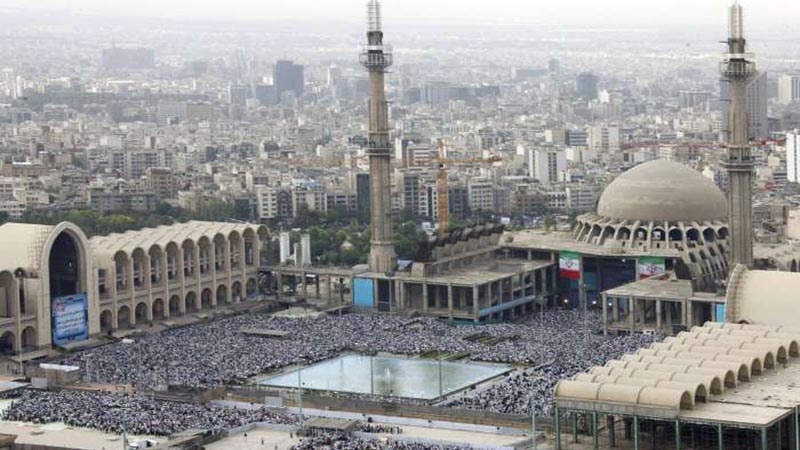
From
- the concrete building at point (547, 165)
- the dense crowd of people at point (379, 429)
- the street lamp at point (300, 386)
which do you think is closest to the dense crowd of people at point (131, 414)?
the street lamp at point (300, 386)

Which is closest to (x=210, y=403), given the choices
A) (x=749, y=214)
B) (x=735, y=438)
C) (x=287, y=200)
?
(x=735, y=438)

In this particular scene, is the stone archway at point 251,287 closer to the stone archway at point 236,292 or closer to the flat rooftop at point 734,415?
the stone archway at point 236,292

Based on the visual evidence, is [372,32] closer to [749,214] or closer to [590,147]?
[749,214]

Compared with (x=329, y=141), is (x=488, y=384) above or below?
below

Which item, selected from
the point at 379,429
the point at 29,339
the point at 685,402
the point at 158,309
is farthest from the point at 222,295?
the point at 685,402

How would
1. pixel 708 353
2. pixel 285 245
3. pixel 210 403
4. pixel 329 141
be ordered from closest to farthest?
pixel 708 353 < pixel 210 403 < pixel 285 245 < pixel 329 141

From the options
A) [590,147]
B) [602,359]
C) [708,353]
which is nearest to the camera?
[708,353]

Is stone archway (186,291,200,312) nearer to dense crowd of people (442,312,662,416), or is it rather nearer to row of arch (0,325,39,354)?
row of arch (0,325,39,354)
